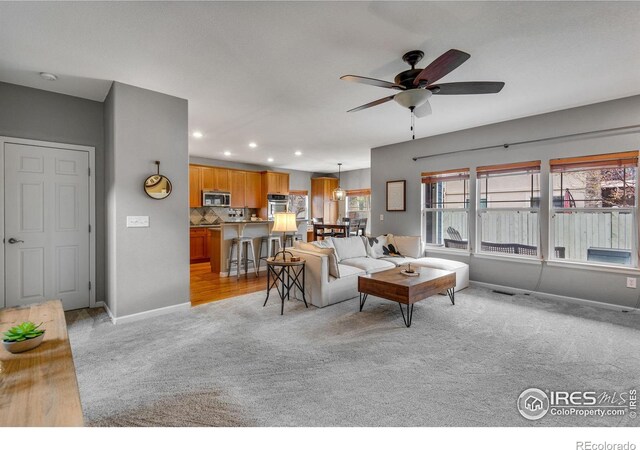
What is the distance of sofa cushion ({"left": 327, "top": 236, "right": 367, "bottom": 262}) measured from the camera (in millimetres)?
4680

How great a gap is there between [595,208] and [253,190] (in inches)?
280

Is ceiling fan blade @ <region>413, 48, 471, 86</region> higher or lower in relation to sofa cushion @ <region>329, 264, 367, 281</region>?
higher

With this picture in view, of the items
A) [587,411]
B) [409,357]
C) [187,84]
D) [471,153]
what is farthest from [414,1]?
[471,153]

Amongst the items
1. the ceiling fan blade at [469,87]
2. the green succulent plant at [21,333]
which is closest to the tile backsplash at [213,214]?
the green succulent plant at [21,333]

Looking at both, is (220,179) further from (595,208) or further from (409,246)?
(595,208)

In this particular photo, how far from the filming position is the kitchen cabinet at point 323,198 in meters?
9.72

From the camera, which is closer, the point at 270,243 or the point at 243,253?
the point at 243,253

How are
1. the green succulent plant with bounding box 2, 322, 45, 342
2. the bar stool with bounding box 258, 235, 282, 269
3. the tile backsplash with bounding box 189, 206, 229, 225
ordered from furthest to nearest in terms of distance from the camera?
1. the tile backsplash with bounding box 189, 206, 229, 225
2. the bar stool with bounding box 258, 235, 282, 269
3. the green succulent plant with bounding box 2, 322, 45, 342

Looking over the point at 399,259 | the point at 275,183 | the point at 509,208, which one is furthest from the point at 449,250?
the point at 275,183

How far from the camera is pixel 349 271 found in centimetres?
414

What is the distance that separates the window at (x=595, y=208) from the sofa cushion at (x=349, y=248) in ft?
8.73

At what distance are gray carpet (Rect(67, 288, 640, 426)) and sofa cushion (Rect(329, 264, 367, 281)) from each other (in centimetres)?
50

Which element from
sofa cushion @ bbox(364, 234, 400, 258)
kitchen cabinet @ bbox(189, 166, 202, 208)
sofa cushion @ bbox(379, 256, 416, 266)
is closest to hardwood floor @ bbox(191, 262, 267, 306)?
sofa cushion @ bbox(364, 234, 400, 258)

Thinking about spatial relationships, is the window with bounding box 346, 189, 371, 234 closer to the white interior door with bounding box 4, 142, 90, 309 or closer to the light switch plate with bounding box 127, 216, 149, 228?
the light switch plate with bounding box 127, 216, 149, 228
